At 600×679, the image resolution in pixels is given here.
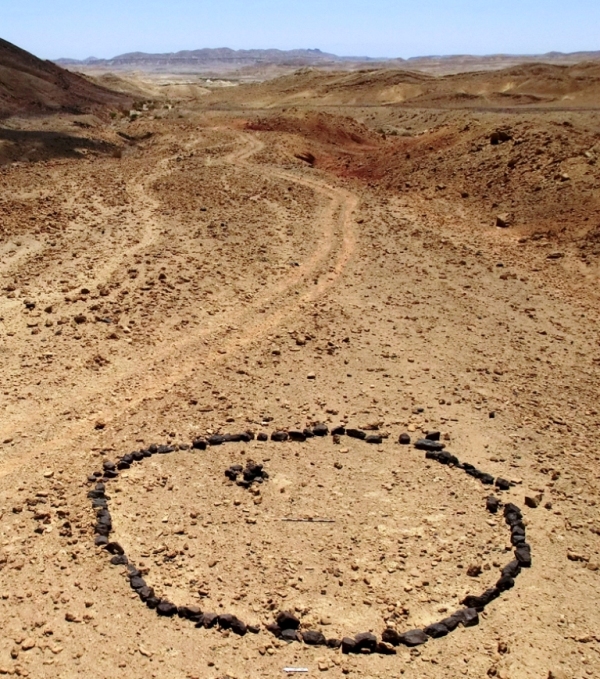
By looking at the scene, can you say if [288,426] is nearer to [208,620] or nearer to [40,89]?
[208,620]

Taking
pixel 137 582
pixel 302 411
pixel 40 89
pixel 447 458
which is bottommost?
pixel 137 582

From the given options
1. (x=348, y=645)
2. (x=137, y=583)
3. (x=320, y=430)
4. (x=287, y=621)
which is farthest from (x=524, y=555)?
(x=137, y=583)

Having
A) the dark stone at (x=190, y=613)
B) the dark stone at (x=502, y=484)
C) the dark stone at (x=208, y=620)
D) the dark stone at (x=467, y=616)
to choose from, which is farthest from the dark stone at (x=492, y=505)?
the dark stone at (x=190, y=613)

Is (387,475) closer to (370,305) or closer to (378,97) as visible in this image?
(370,305)

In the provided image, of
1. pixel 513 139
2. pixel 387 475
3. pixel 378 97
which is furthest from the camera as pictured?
pixel 378 97

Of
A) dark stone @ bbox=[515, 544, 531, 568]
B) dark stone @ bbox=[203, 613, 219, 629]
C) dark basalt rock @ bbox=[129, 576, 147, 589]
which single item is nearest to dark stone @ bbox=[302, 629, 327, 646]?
dark stone @ bbox=[203, 613, 219, 629]

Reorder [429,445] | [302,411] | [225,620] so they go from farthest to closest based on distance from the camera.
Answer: [302,411]
[429,445]
[225,620]

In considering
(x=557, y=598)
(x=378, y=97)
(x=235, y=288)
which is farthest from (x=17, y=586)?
(x=378, y=97)

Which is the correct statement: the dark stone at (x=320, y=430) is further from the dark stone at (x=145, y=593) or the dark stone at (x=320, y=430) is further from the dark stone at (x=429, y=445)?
the dark stone at (x=145, y=593)
